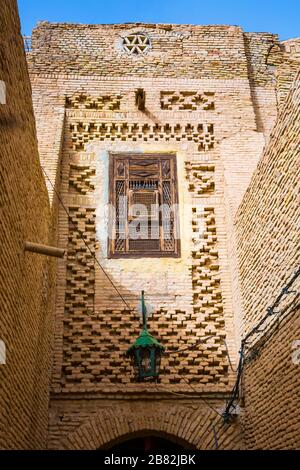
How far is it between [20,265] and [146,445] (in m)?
3.23

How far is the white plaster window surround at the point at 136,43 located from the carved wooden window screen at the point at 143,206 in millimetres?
2057

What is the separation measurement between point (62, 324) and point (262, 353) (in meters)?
2.60

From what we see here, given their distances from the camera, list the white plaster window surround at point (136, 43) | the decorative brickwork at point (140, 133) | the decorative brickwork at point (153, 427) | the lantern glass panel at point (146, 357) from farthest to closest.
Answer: the white plaster window surround at point (136, 43)
the decorative brickwork at point (140, 133)
the decorative brickwork at point (153, 427)
the lantern glass panel at point (146, 357)

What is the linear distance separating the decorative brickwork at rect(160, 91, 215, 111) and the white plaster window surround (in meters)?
0.95

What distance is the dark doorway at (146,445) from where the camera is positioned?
7.26 metres

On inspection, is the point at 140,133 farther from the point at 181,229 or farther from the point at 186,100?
the point at 181,229

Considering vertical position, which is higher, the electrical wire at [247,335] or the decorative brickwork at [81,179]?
the decorative brickwork at [81,179]

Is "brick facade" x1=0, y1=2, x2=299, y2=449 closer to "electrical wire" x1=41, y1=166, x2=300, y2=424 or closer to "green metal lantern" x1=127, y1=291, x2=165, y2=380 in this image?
"electrical wire" x1=41, y1=166, x2=300, y2=424

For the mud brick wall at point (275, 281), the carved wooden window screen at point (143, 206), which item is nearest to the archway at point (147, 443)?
the mud brick wall at point (275, 281)

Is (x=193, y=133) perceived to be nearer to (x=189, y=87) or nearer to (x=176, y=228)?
(x=189, y=87)

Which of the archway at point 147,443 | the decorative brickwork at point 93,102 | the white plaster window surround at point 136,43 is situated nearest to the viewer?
the archway at point 147,443

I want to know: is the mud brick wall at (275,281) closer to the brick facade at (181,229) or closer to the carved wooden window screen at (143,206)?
the brick facade at (181,229)

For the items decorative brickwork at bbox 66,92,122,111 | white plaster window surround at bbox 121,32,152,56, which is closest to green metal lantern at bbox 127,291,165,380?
decorative brickwork at bbox 66,92,122,111

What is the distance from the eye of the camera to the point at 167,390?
23.2 ft
